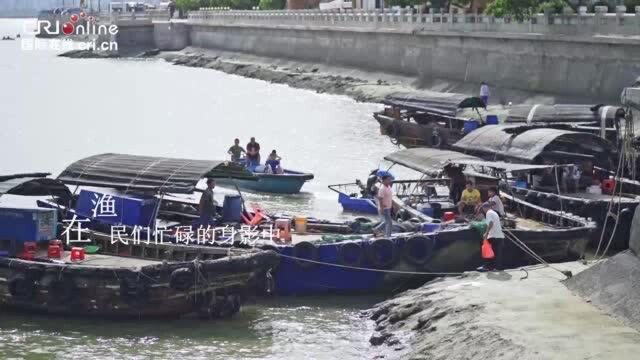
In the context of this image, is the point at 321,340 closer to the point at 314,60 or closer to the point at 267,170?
the point at 267,170

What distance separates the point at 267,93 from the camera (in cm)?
7388

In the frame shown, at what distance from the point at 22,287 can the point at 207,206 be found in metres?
3.82

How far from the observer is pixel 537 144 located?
27.2 m

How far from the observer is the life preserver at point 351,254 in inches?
819

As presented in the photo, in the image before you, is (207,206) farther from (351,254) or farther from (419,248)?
(419,248)

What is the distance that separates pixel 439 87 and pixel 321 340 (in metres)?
42.1

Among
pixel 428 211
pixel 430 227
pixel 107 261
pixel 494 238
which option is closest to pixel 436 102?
pixel 428 211

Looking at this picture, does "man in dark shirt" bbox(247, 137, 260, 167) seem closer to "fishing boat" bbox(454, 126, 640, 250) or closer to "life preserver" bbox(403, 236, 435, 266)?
"fishing boat" bbox(454, 126, 640, 250)

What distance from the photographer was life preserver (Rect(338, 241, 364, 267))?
20.8 metres

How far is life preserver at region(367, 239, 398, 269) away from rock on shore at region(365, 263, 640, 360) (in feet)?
3.42

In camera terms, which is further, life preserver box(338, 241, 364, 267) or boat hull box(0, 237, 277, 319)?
life preserver box(338, 241, 364, 267)

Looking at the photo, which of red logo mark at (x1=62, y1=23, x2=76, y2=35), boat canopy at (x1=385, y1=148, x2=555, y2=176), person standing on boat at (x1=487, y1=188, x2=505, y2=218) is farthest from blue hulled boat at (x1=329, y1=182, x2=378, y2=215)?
red logo mark at (x1=62, y1=23, x2=76, y2=35)

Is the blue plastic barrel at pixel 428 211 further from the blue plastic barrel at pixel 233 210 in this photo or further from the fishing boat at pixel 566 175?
the blue plastic barrel at pixel 233 210

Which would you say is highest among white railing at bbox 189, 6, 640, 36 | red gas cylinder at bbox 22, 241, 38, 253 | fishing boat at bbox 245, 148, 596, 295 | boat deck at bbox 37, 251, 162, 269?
white railing at bbox 189, 6, 640, 36
